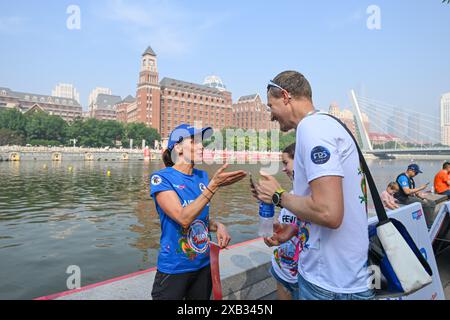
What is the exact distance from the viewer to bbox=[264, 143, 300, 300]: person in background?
Result: 2674 mm

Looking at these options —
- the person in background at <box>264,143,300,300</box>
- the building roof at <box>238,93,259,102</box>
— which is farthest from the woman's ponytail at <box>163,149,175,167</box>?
the building roof at <box>238,93,259,102</box>

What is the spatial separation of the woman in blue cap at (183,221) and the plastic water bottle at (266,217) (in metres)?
0.30

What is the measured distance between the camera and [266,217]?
2.44m

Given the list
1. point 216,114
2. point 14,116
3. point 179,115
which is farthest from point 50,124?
point 216,114

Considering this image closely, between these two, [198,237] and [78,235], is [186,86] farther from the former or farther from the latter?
[198,237]

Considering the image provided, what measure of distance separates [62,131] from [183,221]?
105 meters

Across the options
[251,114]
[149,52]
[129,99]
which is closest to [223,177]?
[149,52]

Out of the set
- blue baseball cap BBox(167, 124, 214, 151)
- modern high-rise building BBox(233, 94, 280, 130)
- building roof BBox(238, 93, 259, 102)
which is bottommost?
blue baseball cap BBox(167, 124, 214, 151)

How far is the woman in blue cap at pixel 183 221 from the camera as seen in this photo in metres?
2.31

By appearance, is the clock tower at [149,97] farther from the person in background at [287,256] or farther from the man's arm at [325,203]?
the man's arm at [325,203]

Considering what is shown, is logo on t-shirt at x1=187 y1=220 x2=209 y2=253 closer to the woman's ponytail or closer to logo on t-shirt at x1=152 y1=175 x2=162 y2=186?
logo on t-shirt at x1=152 y1=175 x2=162 y2=186

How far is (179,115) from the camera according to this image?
126m

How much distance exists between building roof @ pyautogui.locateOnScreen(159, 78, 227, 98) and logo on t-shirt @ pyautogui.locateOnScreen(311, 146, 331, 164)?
126084 mm
